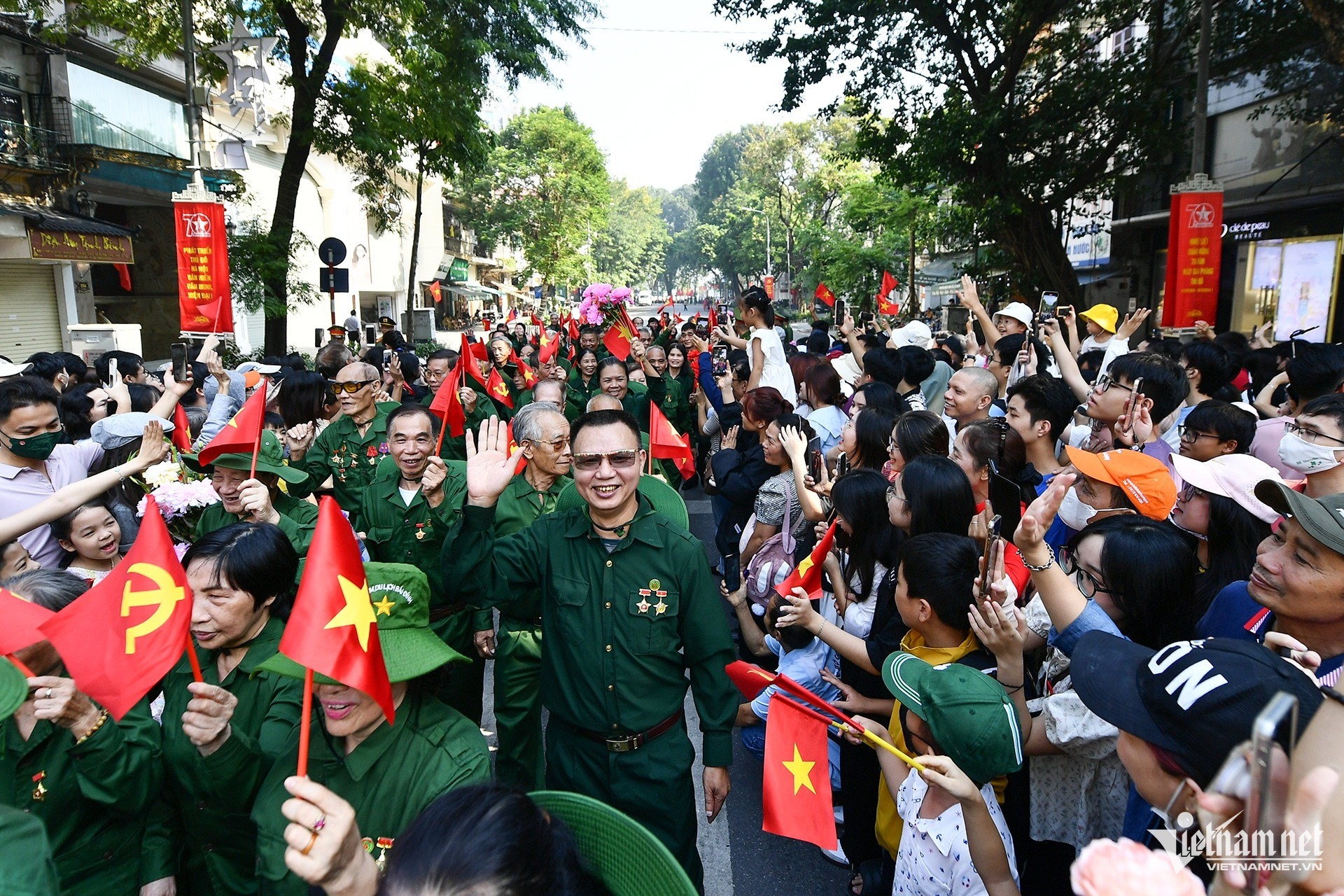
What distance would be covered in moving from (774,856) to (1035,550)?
204 centimetres

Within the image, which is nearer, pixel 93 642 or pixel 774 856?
pixel 93 642

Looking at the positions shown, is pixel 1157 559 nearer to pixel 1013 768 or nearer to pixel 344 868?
pixel 1013 768

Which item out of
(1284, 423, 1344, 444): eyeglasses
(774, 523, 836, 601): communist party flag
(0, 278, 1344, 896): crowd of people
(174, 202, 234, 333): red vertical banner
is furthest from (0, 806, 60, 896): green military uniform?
(174, 202, 234, 333): red vertical banner

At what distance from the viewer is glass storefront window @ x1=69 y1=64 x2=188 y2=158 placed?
1483cm

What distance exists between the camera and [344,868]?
1619mm

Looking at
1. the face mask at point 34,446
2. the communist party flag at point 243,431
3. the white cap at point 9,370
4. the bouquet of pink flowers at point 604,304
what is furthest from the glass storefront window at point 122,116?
the communist party flag at point 243,431

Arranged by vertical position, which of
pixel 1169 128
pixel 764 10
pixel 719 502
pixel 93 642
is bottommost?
pixel 719 502

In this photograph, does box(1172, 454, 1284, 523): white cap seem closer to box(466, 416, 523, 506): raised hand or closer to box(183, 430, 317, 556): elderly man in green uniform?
box(466, 416, 523, 506): raised hand

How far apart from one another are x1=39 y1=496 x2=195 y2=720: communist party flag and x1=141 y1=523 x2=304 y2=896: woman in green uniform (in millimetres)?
161

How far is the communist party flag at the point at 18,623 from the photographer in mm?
2143

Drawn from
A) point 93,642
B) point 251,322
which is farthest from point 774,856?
point 251,322

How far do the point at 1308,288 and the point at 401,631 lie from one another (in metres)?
14.4

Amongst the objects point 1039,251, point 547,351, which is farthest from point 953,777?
point 1039,251

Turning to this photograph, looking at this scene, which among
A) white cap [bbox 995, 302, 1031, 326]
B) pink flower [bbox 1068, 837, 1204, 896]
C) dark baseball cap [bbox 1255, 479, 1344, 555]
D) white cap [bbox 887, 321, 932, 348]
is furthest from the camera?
white cap [bbox 887, 321, 932, 348]
